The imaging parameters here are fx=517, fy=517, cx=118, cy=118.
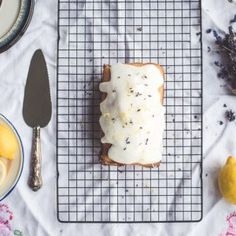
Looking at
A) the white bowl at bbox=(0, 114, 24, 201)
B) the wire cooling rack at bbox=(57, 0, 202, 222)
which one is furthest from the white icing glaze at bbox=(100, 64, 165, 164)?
the white bowl at bbox=(0, 114, 24, 201)

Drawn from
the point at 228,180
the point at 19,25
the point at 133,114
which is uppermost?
the point at 19,25

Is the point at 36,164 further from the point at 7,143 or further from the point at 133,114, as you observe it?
the point at 133,114

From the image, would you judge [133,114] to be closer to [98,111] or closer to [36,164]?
[98,111]

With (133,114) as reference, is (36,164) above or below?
below

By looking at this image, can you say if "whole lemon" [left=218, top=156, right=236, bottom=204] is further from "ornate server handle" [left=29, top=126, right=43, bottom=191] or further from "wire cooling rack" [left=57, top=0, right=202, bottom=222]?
"ornate server handle" [left=29, top=126, right=43, bottom=191]

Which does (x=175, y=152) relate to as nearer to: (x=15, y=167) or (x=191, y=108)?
(x=191, y=108)

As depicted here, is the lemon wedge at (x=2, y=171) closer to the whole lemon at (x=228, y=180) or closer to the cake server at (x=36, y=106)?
the cake server at (x=36, y=106)

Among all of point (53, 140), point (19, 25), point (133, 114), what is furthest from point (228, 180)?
point (19, 25)
